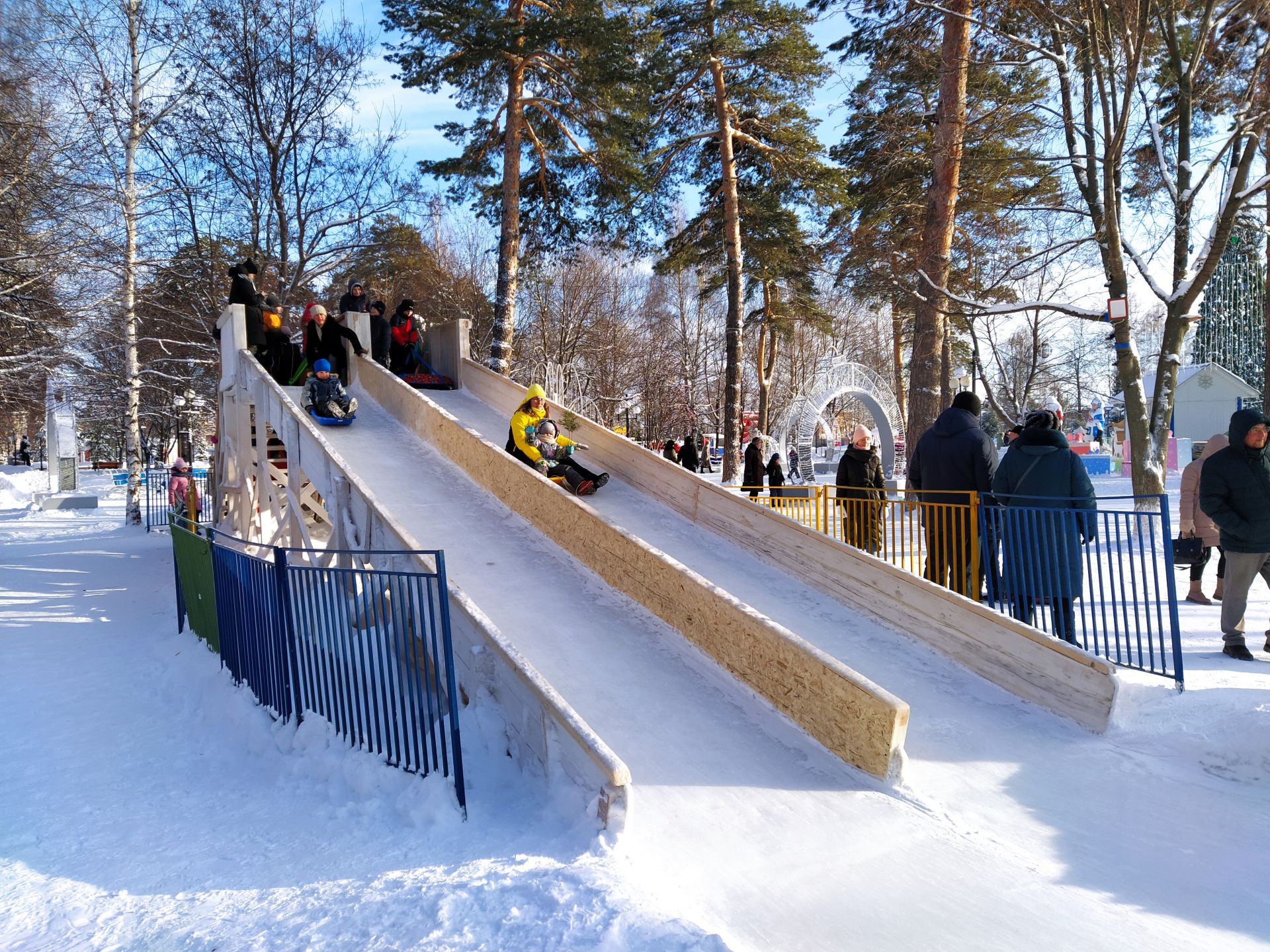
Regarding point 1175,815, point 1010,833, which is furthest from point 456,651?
point 1175,815

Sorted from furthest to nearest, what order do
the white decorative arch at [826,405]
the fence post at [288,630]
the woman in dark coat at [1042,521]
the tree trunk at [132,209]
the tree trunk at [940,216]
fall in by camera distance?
the white decorative arch at [826,405] < the tree trunk at [132,209] < the tree trunk at [940,216] < the woman in dark coat at [1042,521] < the fence post at [288,630]

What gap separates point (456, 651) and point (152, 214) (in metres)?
17.6

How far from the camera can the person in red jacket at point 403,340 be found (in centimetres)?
1451

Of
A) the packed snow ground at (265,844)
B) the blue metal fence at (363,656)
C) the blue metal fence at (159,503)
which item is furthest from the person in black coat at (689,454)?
the blue metal fence at (363,656)

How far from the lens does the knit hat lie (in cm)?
663

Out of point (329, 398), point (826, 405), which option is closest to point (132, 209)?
point (329, 398)

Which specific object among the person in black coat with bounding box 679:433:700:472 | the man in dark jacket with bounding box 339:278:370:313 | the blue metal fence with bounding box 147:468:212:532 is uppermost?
the man in dark jacket with bounding box 339:278:370:313

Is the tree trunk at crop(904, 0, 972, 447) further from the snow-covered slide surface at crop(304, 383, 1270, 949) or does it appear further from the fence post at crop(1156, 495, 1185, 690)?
the snow-covered slide surface at crop(304, 383, 1270, 949)

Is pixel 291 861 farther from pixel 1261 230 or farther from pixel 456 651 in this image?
pixel 1261 230

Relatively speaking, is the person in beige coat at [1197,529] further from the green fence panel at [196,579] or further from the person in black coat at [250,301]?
the person in black coat at [250,301]

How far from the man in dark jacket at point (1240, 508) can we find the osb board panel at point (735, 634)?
147 inches

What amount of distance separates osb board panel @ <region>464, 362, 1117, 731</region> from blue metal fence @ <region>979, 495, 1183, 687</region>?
688 millimetres

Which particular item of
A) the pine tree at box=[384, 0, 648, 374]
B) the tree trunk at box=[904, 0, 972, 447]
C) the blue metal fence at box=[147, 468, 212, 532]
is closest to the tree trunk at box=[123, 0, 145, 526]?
the blue metal fence at box=[147, 468, 212, 532]

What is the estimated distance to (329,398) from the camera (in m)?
10.6
